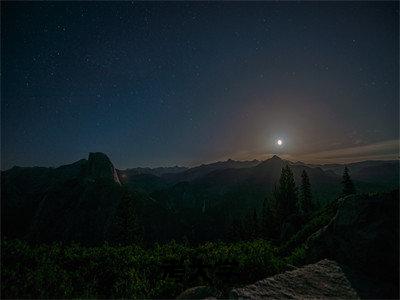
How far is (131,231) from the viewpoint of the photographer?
1928 inches

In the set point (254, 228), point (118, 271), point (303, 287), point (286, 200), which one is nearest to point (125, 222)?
point (254, 228)

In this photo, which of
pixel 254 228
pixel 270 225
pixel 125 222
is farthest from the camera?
pixel 254 228

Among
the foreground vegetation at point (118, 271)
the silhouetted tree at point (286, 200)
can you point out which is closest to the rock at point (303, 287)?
the foreground vegetation at point (118, 271)

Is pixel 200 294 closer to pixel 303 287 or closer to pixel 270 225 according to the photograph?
pixel 303 287

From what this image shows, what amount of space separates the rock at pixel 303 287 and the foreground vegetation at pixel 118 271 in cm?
136

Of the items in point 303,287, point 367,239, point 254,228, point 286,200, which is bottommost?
point 254,228

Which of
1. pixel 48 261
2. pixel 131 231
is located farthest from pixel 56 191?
pixel 48 261

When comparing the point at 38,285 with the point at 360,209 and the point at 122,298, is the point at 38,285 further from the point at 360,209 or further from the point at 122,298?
the point at 360,209

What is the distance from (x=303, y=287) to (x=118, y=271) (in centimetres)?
568

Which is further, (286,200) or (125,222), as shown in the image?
(286,200)

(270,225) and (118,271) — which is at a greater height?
(118,271)

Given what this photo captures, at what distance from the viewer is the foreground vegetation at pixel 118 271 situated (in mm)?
7660

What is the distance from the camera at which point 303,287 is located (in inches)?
303

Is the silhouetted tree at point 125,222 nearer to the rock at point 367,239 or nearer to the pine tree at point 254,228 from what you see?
the pine tree at point 254,228
